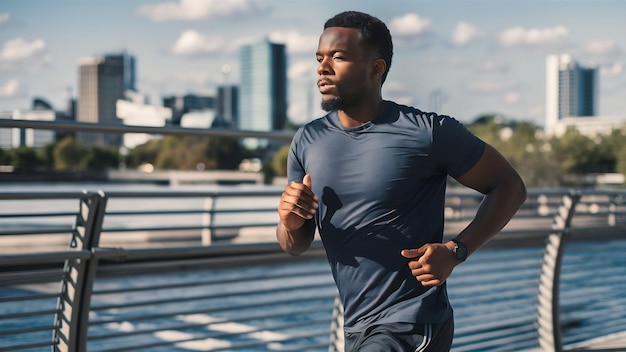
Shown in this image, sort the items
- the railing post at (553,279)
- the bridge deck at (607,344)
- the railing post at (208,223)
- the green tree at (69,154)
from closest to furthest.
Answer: the railing post at (208,223) < the railing post at (553,279) < the bridge deck at (607,344) < the green tree at (69,154)

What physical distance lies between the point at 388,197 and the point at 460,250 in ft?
0.81

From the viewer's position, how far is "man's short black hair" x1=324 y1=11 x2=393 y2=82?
267 centimetres

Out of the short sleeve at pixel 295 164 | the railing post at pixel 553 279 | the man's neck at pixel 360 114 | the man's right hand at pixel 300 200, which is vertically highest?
the man's neck at pixel 360 114

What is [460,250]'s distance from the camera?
2568mm

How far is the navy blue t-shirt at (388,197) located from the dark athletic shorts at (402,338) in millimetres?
22

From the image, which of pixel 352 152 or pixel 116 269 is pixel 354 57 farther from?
pixel 116 269

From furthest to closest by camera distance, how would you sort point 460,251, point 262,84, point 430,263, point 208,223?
1. point 262,84
2. point 208,223
3. point 460,251
4. point 430,263

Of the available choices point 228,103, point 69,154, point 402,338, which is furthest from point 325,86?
point 228,103

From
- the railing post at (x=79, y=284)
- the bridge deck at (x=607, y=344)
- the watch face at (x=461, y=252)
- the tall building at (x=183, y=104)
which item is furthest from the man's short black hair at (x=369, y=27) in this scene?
the tall building at (x=183, y=104)

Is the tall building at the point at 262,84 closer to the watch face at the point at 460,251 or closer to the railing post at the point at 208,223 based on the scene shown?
the railing post at the point at 208,223

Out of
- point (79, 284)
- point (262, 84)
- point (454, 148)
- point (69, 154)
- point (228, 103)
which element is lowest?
point (69, 154)

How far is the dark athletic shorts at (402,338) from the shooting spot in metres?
2.61

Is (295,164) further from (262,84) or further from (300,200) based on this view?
(262,84)

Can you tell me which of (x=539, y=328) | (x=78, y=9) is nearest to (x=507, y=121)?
(x=78, y=9)
